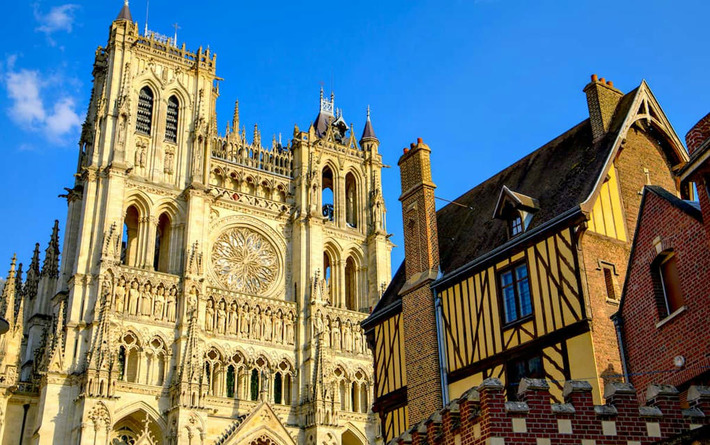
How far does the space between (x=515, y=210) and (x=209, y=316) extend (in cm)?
1960

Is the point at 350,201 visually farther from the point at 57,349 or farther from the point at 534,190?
the point at 534,190

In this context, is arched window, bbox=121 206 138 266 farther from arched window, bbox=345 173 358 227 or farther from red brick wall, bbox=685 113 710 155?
red brick wall, bbox=685 113 710 155

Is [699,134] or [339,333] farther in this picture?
[339,333]

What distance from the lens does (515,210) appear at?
642 inches

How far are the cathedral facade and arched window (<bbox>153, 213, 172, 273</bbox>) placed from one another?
0.09 m

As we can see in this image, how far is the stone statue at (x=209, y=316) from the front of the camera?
33.1m

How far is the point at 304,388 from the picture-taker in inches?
1332

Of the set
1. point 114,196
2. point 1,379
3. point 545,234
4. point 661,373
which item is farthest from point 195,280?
point 661,373

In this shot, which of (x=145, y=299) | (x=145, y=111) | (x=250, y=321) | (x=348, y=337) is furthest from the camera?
(x=145, y=111)

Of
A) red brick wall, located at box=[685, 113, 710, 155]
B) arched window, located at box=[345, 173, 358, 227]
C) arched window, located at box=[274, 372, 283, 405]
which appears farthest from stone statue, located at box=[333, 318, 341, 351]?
red brick wall, located at box=[685, 113, 710, 155]

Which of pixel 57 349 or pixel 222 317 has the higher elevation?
pixel 222 317

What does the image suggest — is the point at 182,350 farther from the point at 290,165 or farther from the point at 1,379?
the point at 290,165

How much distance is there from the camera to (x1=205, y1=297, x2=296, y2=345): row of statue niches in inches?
1316

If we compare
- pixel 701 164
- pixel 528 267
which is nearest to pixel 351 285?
pixel 528 267
